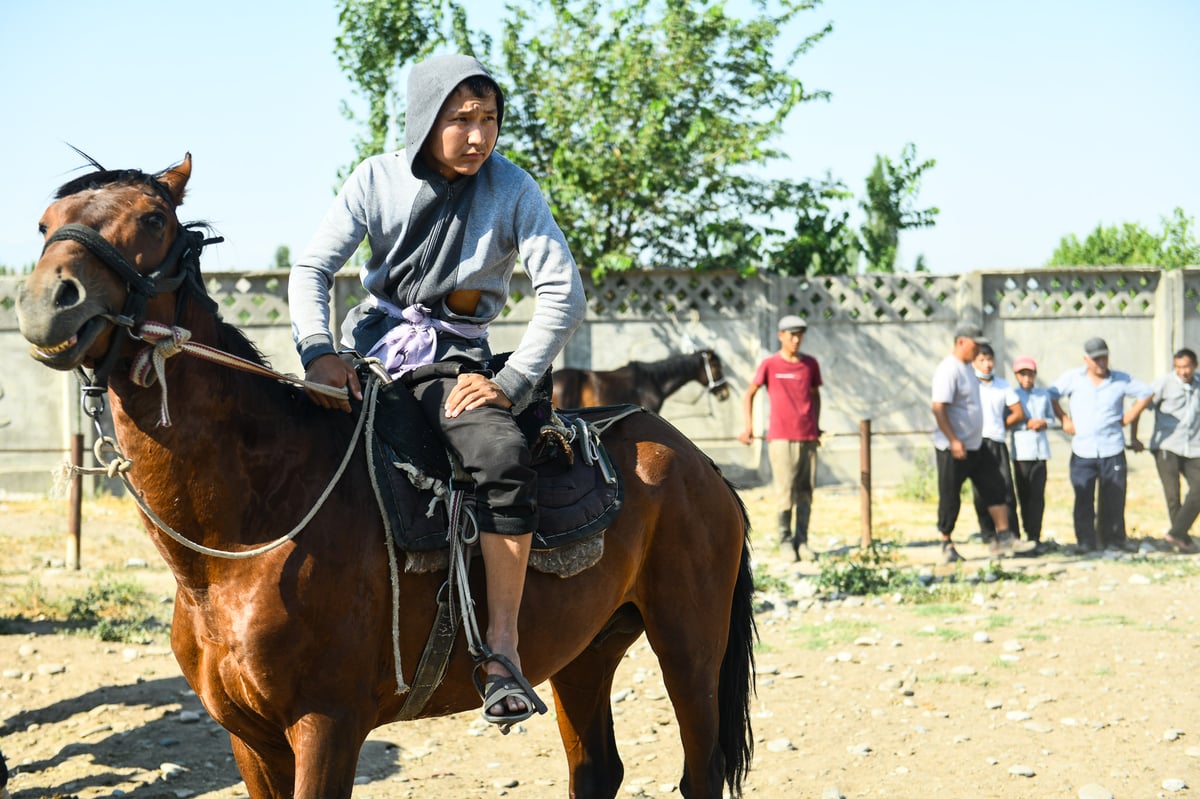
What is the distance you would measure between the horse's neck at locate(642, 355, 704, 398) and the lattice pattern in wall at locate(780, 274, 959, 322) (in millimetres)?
1915

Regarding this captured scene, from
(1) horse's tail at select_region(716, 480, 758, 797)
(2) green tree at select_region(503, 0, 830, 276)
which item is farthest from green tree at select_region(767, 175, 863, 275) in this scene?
(1) horse's tail at select_region(716, 480, 758, 797)

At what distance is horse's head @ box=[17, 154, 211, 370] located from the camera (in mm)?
2344

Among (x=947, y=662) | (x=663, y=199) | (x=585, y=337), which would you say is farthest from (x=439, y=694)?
(x=663, y=199)

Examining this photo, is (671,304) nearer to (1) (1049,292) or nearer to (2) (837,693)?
(1) (1049,292)

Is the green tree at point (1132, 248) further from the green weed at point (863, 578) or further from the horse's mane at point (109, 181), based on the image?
the horse's mane at point (109, 181)

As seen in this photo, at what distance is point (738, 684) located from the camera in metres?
4.16

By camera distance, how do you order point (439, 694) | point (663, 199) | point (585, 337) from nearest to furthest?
point (439, 694) < point (585, 337) < point (663, 199)

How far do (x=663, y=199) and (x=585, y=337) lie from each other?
258cm

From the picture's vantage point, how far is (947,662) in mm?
6820

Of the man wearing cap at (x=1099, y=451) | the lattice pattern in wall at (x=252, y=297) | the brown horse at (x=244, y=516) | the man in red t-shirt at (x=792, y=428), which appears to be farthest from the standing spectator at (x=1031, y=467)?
the lattice pattern in wall at (x=252, y=297)

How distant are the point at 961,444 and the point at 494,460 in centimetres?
806

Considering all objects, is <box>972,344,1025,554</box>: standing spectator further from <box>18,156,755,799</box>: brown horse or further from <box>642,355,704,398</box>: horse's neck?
<box>18,156,755,799</box>: brown horse

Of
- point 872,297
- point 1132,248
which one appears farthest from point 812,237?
point 1132,248

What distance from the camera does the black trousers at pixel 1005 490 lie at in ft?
34.5
